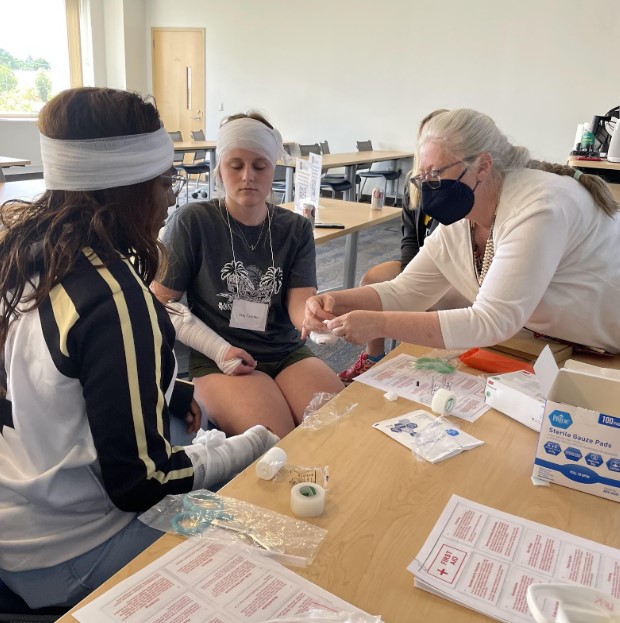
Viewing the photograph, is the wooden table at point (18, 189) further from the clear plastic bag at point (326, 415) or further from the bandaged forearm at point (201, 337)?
the clear plastic bag at point (326, 415)

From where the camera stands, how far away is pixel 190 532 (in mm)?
879

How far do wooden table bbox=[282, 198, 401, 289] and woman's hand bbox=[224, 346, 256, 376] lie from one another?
130 cm

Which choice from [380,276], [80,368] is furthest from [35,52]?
[80,368]

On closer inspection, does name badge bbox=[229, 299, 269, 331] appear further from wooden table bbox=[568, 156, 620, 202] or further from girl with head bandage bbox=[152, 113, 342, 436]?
wooden table bbox=[568, 156, 620, 202]

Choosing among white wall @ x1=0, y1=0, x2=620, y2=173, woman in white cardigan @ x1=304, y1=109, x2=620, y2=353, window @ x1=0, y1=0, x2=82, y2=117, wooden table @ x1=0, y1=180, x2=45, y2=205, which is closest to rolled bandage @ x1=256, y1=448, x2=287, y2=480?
woman in white cardigan @ x1=304, y1=109, x2=620, y2=353

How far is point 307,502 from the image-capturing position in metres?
0.91

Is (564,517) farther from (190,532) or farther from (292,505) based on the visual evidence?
(190,532)

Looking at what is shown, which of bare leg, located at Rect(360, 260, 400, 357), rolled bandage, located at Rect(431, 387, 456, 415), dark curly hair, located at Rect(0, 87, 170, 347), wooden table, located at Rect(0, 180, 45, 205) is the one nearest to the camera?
dark curly hair, located at Rect(0, 87, 170, 347)

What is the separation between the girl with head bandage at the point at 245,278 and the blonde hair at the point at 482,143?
600mm

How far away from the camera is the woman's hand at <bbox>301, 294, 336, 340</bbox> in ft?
5.55

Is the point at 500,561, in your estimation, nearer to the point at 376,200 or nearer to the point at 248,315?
the point at 248,315

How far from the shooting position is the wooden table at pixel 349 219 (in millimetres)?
3167

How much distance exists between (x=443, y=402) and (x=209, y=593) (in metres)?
0.69

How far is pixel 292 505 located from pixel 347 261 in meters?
3.20
